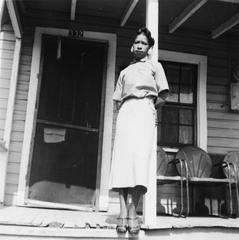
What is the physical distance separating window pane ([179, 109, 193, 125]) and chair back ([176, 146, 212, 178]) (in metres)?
0.53

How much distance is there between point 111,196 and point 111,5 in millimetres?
2563

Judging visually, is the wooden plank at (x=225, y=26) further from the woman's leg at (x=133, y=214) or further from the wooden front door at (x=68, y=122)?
the woman's leg at (x=133, y=214)

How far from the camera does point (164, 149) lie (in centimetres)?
533

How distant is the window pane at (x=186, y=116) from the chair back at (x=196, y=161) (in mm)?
529

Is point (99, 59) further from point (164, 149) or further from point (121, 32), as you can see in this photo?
point (164, 149)

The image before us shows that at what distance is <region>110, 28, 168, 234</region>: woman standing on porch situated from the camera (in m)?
3.05

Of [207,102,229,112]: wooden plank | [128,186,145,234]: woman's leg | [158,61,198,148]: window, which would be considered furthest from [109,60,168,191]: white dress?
[207,102,229,112]: wooden plank

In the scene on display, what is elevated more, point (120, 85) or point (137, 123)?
point (120, 85)

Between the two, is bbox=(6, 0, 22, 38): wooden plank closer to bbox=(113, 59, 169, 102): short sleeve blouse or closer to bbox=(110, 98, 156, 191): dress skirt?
bbox=(113, 59, 169, 102): short sleeve blouse

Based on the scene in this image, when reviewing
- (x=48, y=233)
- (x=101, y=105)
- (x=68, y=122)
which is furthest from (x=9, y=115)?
(x=48, y=233)

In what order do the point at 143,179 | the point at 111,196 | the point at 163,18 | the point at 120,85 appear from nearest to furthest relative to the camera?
the point at 143,179 → the point at 120,85 → the point at 111,196 → the point at 163,18

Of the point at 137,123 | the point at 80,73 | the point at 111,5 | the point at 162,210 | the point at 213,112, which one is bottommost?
the point at 162,210

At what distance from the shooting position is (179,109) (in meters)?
5.62

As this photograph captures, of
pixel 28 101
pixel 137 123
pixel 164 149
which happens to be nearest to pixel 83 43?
pixel 28 101
